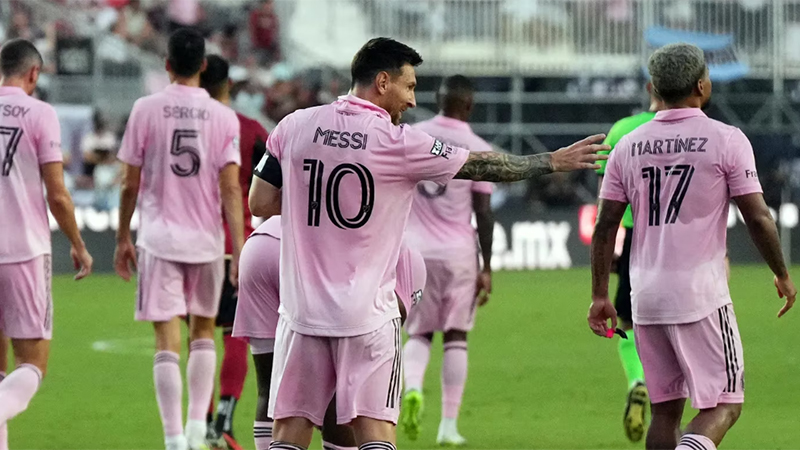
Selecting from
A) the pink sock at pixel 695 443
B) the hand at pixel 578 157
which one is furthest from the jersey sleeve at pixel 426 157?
the pink sock at pixel 695 443

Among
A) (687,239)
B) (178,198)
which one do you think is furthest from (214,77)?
(687,239)

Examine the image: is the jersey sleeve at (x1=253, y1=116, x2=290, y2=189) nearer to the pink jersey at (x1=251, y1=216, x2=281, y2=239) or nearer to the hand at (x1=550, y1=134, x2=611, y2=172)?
the pink jersey at (x1=251, y1=216, x2=281, y2=239)

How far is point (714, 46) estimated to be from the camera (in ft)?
95.6

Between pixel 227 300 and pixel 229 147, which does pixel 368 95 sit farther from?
pixel 227 300

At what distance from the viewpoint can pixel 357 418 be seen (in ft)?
19.9

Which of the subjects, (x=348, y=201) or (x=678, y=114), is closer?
(x=348, y=201)

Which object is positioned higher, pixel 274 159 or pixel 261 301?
pixel 274 159

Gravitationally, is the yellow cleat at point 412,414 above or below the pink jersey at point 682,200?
below

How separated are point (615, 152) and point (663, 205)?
1.13 ft

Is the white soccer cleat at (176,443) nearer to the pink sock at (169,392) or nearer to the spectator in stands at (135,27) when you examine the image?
the pink sock at (169,392)

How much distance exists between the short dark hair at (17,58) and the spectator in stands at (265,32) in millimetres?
20981

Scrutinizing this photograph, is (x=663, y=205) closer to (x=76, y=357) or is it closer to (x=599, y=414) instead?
(x=599, y=414)

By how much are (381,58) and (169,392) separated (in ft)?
11.7

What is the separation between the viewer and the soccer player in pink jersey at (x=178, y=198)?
357 inches
